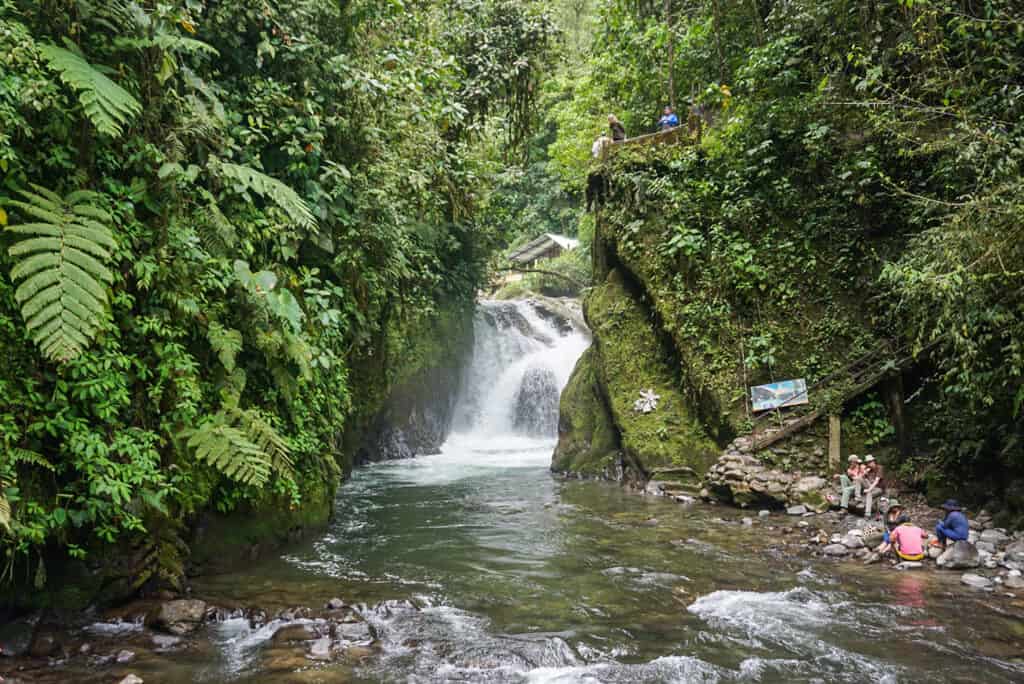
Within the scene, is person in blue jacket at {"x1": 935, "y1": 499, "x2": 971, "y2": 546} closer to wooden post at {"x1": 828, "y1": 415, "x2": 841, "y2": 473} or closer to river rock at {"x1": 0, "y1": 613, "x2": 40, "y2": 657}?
wooden post at {"x1": 828, "y1": 415, "x2": 841, "y2": 473}

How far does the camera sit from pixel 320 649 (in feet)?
16.1

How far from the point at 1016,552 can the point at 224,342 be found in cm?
802

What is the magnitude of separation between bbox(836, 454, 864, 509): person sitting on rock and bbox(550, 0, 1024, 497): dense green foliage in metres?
0.79

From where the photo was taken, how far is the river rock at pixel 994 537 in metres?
7.11

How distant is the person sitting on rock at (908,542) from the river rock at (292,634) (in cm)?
615

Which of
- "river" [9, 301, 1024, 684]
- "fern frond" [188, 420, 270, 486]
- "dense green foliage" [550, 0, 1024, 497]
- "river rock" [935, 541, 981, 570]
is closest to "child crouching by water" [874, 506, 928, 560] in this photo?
"river rock" [935, 541, 981, 570]

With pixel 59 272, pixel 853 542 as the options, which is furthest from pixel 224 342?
pixel 853 542

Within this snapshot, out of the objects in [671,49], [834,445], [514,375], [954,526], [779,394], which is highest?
[671,49]

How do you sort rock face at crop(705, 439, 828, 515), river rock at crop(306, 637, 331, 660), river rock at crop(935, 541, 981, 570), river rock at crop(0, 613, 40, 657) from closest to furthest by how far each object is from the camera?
river rock at crop(0, 613, 40, 657)
river rock at crop(306, 637, 331, 660)
river rock at crop(935, 541, 981, 570)
rock face at crop(705, 439, 828, 515)

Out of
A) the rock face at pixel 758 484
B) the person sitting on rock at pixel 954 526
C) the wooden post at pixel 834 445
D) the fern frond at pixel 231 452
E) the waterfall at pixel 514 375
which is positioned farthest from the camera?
the waterfall at pixel 514 375

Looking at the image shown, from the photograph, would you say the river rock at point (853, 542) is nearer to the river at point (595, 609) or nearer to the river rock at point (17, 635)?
the river at point (595, 609)

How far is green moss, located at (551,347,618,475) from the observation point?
541 inches

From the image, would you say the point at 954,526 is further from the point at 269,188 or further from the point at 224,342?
the point at 269,188

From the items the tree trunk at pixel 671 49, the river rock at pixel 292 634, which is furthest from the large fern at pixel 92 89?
the tree trunk at pixel 671 49
